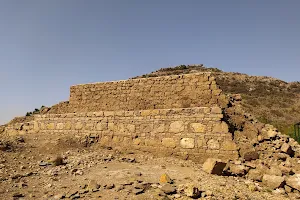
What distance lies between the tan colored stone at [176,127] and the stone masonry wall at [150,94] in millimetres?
1632

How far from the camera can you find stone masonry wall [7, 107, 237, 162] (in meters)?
7.62

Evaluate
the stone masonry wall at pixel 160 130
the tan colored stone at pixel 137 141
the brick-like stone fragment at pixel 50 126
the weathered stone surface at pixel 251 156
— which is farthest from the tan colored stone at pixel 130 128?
the weathered stone surface at pixel 251 156

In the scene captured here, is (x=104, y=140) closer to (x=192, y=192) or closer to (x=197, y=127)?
(x=197, y=127)

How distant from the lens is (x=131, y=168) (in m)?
7.02

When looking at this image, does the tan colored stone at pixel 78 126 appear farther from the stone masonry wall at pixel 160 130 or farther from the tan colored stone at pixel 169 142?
the tan colored stone at pixel 169 142

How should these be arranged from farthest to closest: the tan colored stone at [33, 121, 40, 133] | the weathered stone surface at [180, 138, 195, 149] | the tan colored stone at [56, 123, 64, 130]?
the tan colored stone at [33, 121, 40, 133]
the tan colored stone at [56, 123, 64, 130]
the weathered stone surface at [180, 138, 195, 149]

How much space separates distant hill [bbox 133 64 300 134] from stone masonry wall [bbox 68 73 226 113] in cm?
1193

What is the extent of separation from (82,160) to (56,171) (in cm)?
97

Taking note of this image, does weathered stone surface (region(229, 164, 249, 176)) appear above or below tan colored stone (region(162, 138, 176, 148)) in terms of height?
below

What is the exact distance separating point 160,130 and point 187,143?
3.38 ft

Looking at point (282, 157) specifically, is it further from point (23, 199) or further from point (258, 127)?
point (23, 199)

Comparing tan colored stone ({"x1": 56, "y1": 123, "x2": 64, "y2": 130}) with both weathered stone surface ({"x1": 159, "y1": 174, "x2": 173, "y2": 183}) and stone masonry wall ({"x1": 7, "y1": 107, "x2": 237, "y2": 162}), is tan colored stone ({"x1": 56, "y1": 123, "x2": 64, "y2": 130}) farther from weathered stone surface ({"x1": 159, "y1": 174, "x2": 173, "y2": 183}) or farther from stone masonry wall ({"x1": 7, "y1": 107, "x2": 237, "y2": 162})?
weathered stone surface ({"x1": 159, "y1": 174, "x2": 173, "y2": 183})

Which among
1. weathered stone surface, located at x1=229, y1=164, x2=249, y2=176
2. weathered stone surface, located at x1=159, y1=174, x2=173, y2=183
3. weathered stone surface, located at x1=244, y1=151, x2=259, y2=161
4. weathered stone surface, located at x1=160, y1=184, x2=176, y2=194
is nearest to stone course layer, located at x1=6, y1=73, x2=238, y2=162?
weathered stone surface, located at x1=244, y1=151, x2=259, y2=161

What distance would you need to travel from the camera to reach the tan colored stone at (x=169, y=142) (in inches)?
324
